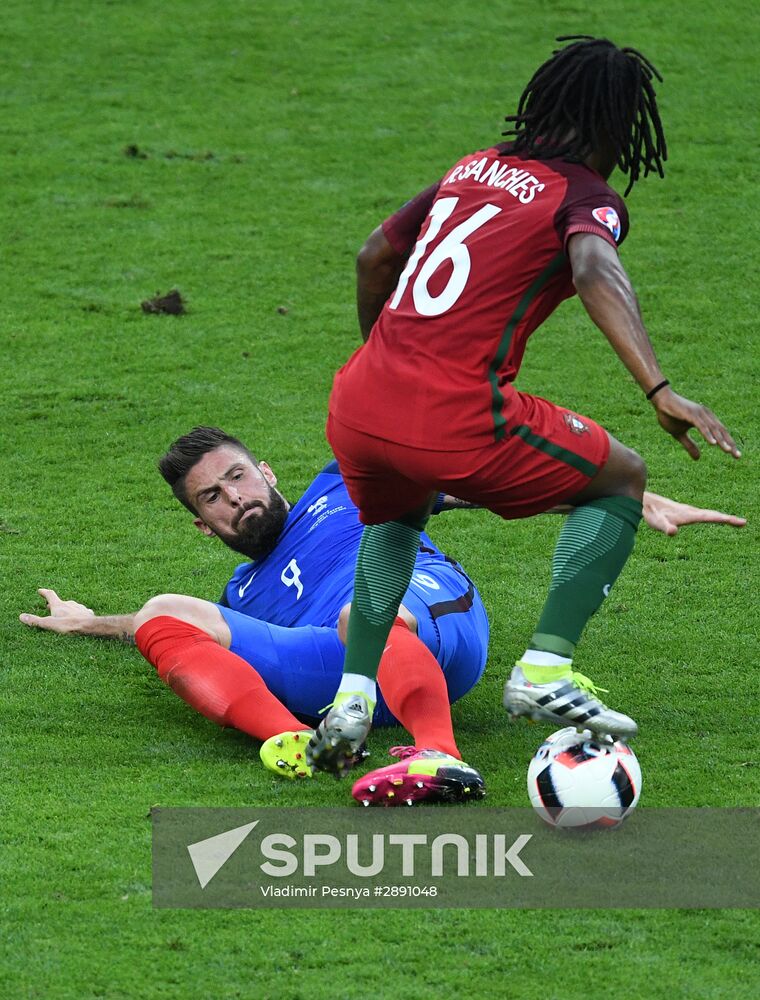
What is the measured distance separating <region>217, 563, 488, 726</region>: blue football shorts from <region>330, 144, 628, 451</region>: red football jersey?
3.99ft

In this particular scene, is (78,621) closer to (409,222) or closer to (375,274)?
(375,274)

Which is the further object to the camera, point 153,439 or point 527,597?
point 153,439

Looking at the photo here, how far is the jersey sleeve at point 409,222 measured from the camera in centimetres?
414

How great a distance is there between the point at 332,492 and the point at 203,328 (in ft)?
13.3

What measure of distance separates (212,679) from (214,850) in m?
0.86

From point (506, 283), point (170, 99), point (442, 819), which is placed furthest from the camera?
point (170, 99)

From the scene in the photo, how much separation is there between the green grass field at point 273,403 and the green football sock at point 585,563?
2.17 ft

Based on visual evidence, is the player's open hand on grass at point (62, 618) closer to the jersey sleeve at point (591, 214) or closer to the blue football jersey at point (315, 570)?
the blue football jersey at point (315, 570)

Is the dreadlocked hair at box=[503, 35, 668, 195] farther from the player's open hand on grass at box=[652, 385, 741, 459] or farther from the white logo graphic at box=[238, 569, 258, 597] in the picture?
the white logo graphic at box=[238, 569, 258, 597]

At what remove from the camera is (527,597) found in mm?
6117

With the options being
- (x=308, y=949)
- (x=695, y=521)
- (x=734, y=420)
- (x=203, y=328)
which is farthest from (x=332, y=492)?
(x=203, y=328)

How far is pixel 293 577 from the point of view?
5.34m

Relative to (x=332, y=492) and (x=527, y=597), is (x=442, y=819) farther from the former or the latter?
(x=527, y=597)

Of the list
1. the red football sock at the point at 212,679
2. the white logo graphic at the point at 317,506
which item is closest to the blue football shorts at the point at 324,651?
the red football sock at the point at 212,679
